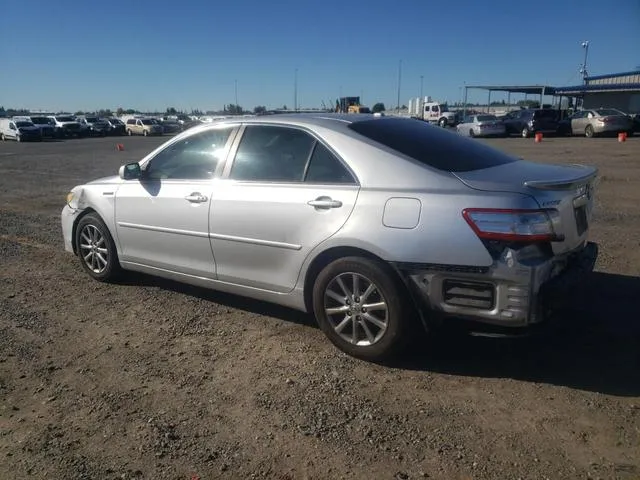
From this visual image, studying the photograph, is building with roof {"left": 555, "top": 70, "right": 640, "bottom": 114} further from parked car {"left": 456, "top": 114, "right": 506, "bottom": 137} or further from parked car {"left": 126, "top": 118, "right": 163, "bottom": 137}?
parked car {"left": 126, "top": 118, "right": 163, "bottom": 137}

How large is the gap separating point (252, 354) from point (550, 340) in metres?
2.16

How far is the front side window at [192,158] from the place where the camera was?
4.59 meters

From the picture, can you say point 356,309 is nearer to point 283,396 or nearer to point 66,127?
point 283,396

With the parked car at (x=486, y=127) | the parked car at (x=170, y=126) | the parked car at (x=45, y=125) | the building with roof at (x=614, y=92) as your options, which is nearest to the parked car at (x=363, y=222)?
the parked car at (x=486, y=127)

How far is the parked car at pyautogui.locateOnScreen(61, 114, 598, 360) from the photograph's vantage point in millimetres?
3268

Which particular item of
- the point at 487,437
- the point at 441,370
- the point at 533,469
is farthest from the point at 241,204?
the point at 533,469

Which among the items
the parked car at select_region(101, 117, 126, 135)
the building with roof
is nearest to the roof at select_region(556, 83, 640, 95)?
the building with roof

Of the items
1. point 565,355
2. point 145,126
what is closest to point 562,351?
point 565,355

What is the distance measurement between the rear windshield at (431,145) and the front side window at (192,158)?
1204 mm

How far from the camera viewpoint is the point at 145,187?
196 inches

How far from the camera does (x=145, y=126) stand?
4938 cm

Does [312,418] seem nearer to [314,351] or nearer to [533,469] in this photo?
[314,351]

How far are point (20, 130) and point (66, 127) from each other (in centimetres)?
628

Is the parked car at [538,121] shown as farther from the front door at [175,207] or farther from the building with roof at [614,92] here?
the front door at [175,207]
